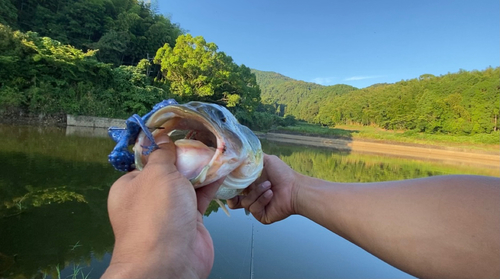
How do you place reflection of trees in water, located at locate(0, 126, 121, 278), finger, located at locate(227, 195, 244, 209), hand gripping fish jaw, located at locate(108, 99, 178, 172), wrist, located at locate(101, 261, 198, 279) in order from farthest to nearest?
reflection of trees in water, located at locate(0, 126, 121, 278), finger, located at locate(227, 195, 244, 209), hand gripping fish jaw, located at locate(108, 99, 178, 172), wrist, located at locate(101, 261, 198, 279)

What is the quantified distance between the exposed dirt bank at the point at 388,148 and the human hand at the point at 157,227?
32.9 metres

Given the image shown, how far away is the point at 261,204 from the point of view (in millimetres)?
2197

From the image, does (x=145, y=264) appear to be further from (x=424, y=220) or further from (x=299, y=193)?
(x=299, y=193)

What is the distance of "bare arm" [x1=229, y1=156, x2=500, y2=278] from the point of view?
41.0 inches

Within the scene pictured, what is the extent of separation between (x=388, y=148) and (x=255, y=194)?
37779 millimetres

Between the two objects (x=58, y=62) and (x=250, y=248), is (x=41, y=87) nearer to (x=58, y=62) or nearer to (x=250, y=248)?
(x=58, y=62)

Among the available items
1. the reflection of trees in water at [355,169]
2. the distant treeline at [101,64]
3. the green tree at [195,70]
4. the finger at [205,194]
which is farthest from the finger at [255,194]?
the green tree at [195,70]

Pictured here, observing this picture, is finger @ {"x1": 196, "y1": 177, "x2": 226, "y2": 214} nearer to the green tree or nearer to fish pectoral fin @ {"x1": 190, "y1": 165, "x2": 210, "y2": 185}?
fish pectoral fin @ {"x1": 190, "y1": 165, "x2": 210, "y2": 185}

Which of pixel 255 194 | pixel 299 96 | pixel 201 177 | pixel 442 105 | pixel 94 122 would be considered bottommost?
pixel 94 122

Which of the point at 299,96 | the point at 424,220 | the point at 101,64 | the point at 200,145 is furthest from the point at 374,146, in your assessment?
the point at 299,96

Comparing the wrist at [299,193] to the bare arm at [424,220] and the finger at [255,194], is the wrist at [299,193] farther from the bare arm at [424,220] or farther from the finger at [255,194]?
the finger at [255,194]

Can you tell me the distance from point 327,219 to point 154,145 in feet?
3.87

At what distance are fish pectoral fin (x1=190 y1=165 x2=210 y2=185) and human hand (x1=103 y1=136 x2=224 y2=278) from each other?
0.14 metres

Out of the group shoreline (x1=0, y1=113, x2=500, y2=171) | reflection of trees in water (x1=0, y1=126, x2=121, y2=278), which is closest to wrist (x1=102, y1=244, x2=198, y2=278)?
reflection of trees in water (x1=0, y1=126, x2=121, y2=278)
